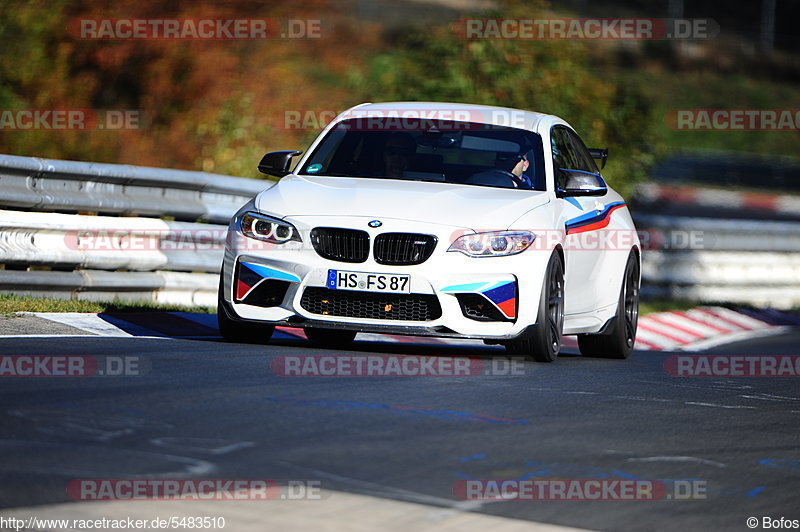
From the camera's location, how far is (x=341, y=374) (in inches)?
333

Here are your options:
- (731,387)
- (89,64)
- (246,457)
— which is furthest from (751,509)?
(89,64)

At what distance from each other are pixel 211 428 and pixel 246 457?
0.59 metres

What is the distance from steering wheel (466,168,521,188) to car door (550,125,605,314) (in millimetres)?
328

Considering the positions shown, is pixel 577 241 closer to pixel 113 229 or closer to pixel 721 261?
pixel 113 229

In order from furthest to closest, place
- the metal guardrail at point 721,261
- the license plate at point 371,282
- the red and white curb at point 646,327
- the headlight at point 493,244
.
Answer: the metal guardrail at point 721,261
the red and white curb at point 646,327
the headlight at point 493,244
the license plate at point 371,282

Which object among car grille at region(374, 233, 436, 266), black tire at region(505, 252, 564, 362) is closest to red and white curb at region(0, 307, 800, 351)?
car grille at region(374, 233, 436, 266)

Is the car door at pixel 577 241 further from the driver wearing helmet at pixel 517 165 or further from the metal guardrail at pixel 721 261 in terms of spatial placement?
the metal guardrail at pixel 721 261

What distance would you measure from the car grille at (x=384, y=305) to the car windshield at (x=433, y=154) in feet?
4.19

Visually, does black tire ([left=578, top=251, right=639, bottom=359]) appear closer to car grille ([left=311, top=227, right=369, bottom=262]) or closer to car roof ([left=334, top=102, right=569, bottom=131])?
car roof ([left=334, top=102, right=569, bottom=131])

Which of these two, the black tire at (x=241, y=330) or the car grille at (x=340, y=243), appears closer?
the car grille at (x=340, y=243)

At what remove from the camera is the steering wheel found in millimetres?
10065

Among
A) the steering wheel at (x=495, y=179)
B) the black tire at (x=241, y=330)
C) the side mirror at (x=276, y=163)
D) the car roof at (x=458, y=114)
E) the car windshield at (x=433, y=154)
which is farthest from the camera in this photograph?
the car roof at (x=458, y=114)

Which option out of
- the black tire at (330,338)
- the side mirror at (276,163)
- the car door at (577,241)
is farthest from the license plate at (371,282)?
the black tire at (330,338)

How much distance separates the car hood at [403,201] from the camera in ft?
30.2
